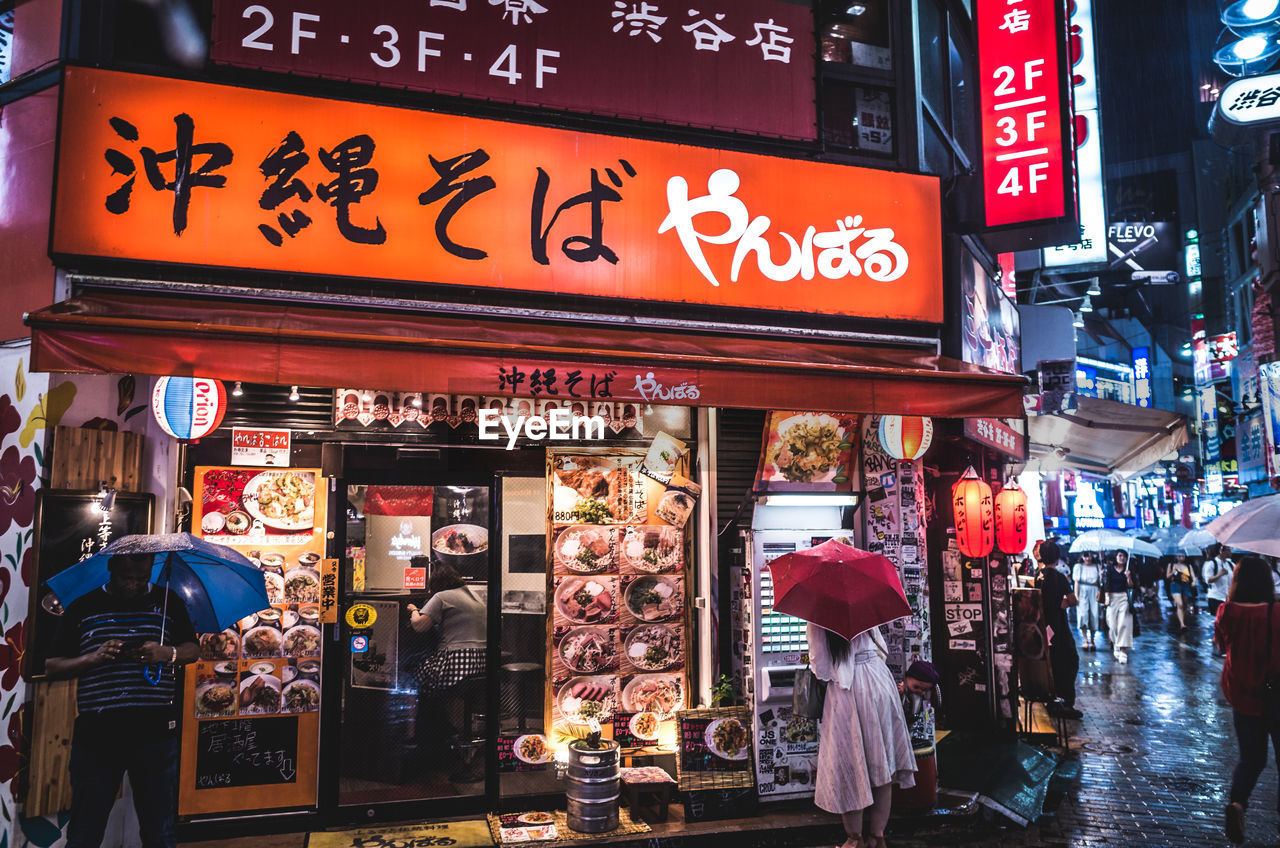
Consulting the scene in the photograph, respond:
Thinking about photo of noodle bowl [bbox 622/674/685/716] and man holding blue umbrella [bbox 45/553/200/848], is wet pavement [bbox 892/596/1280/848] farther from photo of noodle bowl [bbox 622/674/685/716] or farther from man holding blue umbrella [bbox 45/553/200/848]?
man holding blue umbrella [bbox 45/553/200/848]

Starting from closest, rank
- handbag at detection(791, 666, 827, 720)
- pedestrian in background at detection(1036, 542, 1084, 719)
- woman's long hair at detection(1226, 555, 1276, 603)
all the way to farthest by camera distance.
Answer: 1. handbag at detection(791, 666, 827, 720)
2. woman's long hair at detection(1226, 555, 1276, 603)
3. pedestrian in background at detection(1036, 542, 1084, 719)

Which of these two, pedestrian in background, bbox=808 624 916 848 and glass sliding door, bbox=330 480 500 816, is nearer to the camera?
pedestrian in background, bbox=808 624 916 848

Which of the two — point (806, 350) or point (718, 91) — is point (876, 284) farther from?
point (718, 91)

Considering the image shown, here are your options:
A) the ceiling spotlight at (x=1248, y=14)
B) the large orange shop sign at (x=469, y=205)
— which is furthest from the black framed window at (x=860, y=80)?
the ceiling spotlight at (x=1248, y=14)

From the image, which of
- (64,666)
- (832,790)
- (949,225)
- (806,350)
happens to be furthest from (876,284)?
(64,666)

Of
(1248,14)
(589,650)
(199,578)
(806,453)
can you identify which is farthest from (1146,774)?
(1248,14)

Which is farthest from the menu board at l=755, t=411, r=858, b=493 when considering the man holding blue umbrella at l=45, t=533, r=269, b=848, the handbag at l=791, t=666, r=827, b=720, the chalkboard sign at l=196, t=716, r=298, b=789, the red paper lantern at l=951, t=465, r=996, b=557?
the chalkboard sign at l=196, t=716, r=298, b=789

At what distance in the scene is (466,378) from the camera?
6105mm

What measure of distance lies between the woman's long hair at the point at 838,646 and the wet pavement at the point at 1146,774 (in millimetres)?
2023

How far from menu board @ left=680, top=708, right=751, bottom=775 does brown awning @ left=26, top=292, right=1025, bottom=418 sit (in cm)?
304

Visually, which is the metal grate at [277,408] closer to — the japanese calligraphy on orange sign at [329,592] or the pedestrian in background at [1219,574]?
the japanese calligraphy on orange sign at [329,592]

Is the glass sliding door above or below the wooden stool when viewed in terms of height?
above

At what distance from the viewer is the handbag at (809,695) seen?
6.52 m

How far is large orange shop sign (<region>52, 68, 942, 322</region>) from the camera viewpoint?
6.20 m
